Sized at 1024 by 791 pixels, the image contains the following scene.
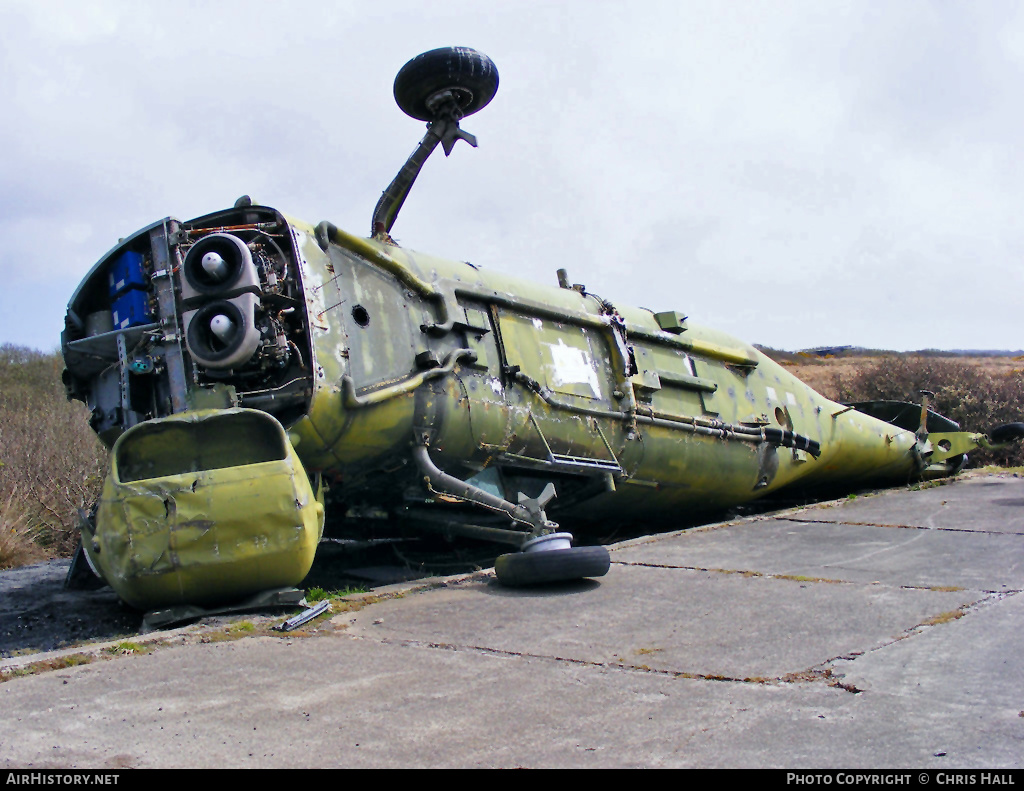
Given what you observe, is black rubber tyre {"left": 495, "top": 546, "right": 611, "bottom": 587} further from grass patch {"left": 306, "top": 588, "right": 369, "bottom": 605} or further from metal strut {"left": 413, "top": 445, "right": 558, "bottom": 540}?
grass patch {"left": 306, "top": 588, "right": 369, "bottom": 605}

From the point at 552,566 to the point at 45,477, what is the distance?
8147mm

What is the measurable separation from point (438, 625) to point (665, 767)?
232cm

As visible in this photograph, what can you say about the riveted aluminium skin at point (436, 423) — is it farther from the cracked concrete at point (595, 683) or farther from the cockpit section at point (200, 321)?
the cracked concrete at point (595, 683)

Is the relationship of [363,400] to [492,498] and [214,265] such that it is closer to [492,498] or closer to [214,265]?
[492,498]

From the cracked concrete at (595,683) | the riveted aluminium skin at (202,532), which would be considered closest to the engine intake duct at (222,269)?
the riveted aluminium skin at (202,532)

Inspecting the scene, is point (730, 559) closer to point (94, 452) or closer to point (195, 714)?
point (195, 714)

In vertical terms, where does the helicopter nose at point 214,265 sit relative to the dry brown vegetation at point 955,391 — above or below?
above

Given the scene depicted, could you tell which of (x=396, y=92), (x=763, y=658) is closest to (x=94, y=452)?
(x=396, y=92)

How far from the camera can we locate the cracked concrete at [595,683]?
278 centimetres

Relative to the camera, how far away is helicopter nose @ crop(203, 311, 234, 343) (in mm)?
5773

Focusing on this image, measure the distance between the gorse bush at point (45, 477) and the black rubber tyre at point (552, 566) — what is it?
463 centimetres

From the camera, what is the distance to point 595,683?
358 centimetres

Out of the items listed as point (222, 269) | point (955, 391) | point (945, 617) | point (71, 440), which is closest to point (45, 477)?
point (71, 440)

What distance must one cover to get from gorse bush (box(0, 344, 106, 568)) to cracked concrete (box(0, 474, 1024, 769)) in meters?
4.94
